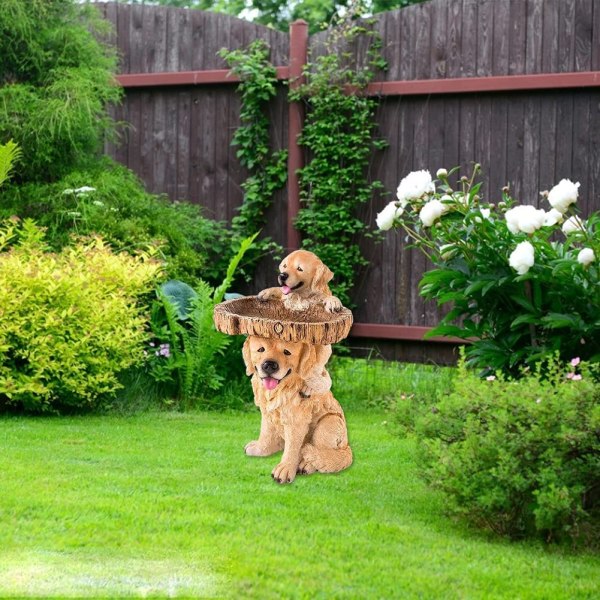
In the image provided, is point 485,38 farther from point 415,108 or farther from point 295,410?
point 295,410

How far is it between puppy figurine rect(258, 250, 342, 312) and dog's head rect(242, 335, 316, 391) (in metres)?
0.23

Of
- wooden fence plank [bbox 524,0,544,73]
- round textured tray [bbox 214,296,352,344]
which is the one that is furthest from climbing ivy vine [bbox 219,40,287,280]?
round textured tray [bbox 214,296,352,344]

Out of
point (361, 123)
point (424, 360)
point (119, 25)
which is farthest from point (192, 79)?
point (424, 360)

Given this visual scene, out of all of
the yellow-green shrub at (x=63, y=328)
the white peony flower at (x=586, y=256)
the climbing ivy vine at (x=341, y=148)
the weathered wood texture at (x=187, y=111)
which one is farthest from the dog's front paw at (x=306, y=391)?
the weathered wood texture at (x=187, y=111)

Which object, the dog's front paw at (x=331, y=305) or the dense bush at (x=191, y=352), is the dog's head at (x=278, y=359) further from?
the dense bush at (x=191, y=352)

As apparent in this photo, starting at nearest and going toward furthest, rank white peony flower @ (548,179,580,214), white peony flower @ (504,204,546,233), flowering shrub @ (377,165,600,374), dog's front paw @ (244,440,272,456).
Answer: white peony flower @ (548,179,580,214) → white peony flower @ (504,204,546,233) → flowering shrub @ (377,165,600,374) → dog's front paw @ (244,440,272,456)

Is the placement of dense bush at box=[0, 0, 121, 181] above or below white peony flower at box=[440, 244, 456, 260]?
above

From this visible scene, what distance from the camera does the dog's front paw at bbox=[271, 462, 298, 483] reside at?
4.44 metres

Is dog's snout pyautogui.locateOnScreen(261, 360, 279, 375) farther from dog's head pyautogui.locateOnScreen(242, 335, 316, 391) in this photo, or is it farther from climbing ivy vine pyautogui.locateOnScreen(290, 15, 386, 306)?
climbing ivy vine pyautogui.locateOnScreen(290, 15, 386, 306)

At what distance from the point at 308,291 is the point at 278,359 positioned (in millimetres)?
399

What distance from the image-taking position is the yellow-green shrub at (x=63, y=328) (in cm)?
601

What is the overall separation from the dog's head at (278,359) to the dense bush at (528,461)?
26.1 inches

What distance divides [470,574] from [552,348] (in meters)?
1.58

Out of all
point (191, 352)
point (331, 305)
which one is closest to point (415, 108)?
point (191, 352)
